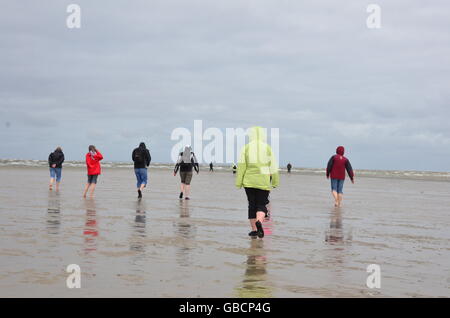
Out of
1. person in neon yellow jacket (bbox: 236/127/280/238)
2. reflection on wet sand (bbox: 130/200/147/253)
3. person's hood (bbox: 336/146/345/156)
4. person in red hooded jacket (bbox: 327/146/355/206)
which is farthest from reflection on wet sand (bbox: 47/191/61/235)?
person's hood (bbox: 336/146/345/156)

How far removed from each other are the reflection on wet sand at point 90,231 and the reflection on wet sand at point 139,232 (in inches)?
24.7

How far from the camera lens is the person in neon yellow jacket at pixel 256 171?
34.7ft

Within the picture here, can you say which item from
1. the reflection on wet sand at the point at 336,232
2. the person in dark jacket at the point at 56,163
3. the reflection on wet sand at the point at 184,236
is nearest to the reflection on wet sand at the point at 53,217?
the reflection on wet sand at the point at 184,236

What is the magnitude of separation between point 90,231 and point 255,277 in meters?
4.65

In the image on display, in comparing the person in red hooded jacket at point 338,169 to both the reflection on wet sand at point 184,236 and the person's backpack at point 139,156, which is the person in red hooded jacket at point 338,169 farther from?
the person's backpack at point 139,156

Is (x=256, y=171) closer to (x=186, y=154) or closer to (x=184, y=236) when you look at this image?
(x=184, y=236)

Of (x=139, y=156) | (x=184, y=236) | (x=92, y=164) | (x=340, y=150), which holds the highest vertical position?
(x=340, y=150)

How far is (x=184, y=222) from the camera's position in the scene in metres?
12.9

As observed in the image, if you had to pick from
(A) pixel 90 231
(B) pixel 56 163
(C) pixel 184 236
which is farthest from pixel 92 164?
(C) pixel 184 236

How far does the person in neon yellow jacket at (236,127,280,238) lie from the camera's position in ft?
34.7

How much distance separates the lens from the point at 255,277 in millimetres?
6883

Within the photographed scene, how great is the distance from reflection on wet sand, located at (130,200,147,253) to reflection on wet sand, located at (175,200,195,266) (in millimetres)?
626

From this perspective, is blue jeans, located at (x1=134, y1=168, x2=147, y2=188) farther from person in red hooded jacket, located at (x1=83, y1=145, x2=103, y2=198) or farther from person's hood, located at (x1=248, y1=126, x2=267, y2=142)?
person's hood, located at (x1=248, y1=126, x2=267, y2=142)
